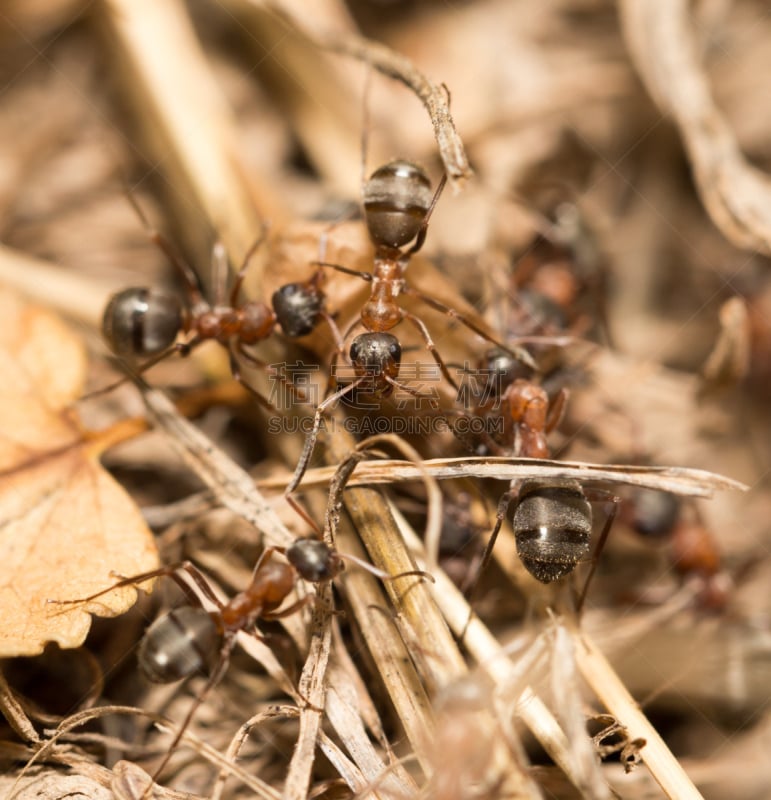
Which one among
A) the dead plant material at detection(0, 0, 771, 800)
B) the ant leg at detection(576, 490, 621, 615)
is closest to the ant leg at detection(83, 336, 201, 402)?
the dead plant material at detection(0, 0, 771, 800)

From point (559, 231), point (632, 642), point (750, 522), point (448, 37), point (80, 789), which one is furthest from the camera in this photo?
point (448, 37)

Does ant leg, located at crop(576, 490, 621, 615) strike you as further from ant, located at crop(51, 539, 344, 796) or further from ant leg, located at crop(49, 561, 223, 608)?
ant leg, located at crop(49, 561, 223, 608)

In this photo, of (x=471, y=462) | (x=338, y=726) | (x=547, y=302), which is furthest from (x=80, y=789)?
(x=547, y=302)

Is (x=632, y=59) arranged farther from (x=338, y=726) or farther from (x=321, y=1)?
(x=338, y=726)

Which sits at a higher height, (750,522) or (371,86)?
(371,86)

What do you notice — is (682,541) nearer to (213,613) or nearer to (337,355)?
(337,355)

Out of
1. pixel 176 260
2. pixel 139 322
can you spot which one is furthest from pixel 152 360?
pixel 176 260
